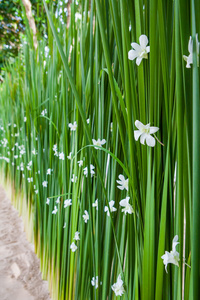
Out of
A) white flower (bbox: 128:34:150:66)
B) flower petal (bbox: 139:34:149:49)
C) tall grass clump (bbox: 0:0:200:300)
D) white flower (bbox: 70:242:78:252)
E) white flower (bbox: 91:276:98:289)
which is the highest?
flower petal (bbox: 139:34:149:49)

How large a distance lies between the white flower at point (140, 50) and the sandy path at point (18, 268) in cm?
130

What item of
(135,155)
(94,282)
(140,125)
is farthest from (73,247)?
(140,125)

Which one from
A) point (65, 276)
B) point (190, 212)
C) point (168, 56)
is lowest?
point (65, 276)

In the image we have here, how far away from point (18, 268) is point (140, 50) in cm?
151

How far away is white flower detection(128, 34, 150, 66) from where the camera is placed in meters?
0.51

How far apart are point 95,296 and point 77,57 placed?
865 millimetres

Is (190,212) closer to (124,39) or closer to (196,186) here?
(196,186)

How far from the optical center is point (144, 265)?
576 mm

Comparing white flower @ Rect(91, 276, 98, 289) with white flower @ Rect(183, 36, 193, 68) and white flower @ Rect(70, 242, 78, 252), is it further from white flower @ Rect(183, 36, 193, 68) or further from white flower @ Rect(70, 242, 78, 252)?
white flower @ Rect(183, 36, 193, 68)

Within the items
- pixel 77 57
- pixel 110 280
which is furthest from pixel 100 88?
pixel 110 280

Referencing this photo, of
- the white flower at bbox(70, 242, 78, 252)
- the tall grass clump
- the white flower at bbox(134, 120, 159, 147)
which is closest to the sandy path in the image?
the tall grass clump

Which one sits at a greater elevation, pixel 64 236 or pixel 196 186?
pixel 196 186

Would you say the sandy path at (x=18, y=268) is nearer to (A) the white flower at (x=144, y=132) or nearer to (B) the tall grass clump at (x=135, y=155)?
(B) the tall grass clump at (x=135, y=155)

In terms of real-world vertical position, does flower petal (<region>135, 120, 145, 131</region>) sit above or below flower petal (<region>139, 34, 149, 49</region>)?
below
